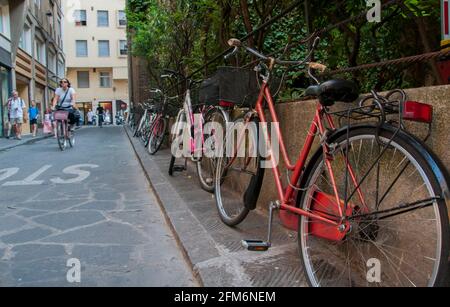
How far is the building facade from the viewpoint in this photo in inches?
772

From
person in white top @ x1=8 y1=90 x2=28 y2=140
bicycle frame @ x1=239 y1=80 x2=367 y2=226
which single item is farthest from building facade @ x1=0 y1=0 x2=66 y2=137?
bicycle frame @ x1=239 y1=80 x2=367 y2=226

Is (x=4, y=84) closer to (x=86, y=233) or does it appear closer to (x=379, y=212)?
(x=86, y=233)

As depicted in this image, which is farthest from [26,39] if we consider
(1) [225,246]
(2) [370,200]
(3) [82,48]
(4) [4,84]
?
(3) [82,48]

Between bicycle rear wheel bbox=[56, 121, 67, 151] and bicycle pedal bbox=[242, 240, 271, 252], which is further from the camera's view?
bicycle rear wheel bbox=[56, 121, 67, 151]

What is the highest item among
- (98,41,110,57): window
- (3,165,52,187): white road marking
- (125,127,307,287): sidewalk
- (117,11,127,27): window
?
(117,11,127,27): window

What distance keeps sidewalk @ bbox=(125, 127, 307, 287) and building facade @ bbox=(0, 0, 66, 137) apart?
53.1 feet

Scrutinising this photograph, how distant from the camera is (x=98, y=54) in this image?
5128 cm

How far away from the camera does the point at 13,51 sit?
67.3 ft

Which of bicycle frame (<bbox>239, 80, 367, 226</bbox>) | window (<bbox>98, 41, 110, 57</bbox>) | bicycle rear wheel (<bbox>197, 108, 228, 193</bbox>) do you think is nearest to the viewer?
bicycle frame (<bbox>239, 80, 367, 226</bbox>)

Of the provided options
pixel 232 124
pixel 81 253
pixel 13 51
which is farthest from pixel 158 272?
pixel 13 51

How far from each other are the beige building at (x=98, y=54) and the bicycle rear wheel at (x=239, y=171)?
157 ft

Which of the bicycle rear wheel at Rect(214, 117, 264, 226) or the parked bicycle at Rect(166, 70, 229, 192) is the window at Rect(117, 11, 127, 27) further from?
the bicycle rear wheel at Rect(214, 117, 264, 226)
